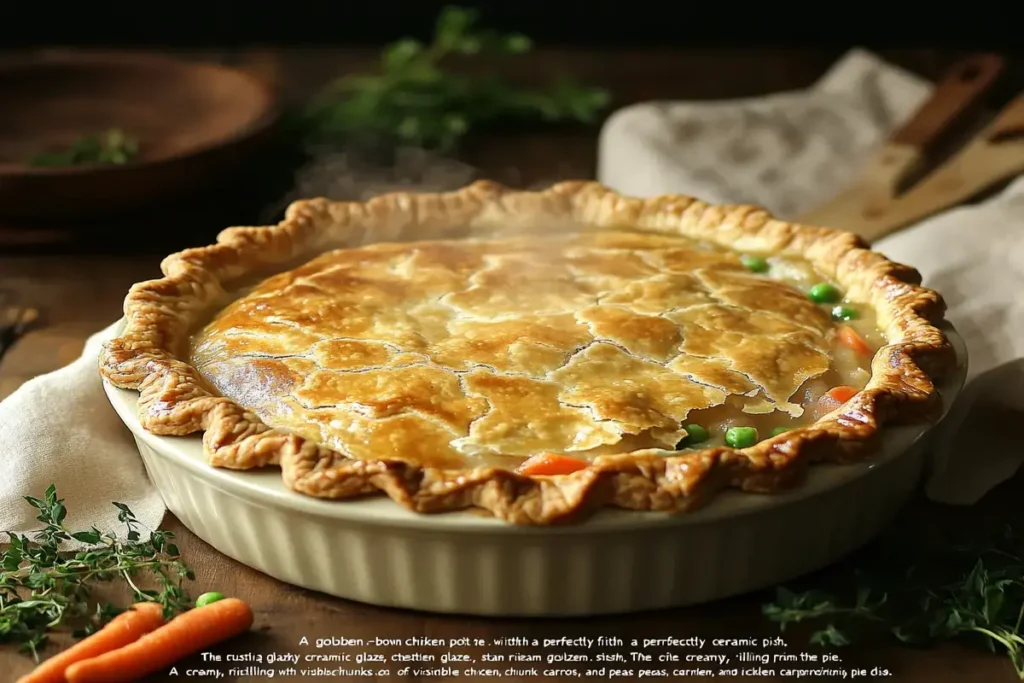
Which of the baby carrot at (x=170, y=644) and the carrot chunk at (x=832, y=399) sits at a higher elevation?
the carrot chunk at (x=832, y=399)

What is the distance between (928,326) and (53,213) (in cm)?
294

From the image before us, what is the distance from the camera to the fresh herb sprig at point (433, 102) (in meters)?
5.36

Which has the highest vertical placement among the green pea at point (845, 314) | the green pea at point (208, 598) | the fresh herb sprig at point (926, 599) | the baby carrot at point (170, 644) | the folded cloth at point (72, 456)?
the green pea at point (845, 314)

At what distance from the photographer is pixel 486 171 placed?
5.18 m

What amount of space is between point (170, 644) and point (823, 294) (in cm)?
187

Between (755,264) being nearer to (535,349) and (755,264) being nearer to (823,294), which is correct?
(823,294)

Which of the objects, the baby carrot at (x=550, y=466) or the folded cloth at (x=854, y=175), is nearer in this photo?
the baby carrot at (x=550, y=466)

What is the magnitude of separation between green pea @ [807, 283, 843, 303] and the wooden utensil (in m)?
0.92

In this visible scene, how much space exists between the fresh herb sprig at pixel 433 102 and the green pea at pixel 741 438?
9.92 ft

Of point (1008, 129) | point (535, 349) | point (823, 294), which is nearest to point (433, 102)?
point (1008, 129)

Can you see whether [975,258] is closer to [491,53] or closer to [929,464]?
[929,464]

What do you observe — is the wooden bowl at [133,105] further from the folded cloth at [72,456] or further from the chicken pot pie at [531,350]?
the folded cloth at [72,456]

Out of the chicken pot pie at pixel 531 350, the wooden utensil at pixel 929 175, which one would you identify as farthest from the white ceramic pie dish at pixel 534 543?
the wooden utensil at pixel 929 175

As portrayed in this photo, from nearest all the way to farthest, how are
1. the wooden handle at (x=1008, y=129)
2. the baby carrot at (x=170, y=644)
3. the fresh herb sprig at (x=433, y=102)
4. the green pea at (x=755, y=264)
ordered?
Result: the baby carrot at (x=170, y=644), the green pea at (x=755, y=264), the wooden handle at (x=1008, y=129), the fresh herb sprig at (x=433, y=102)
